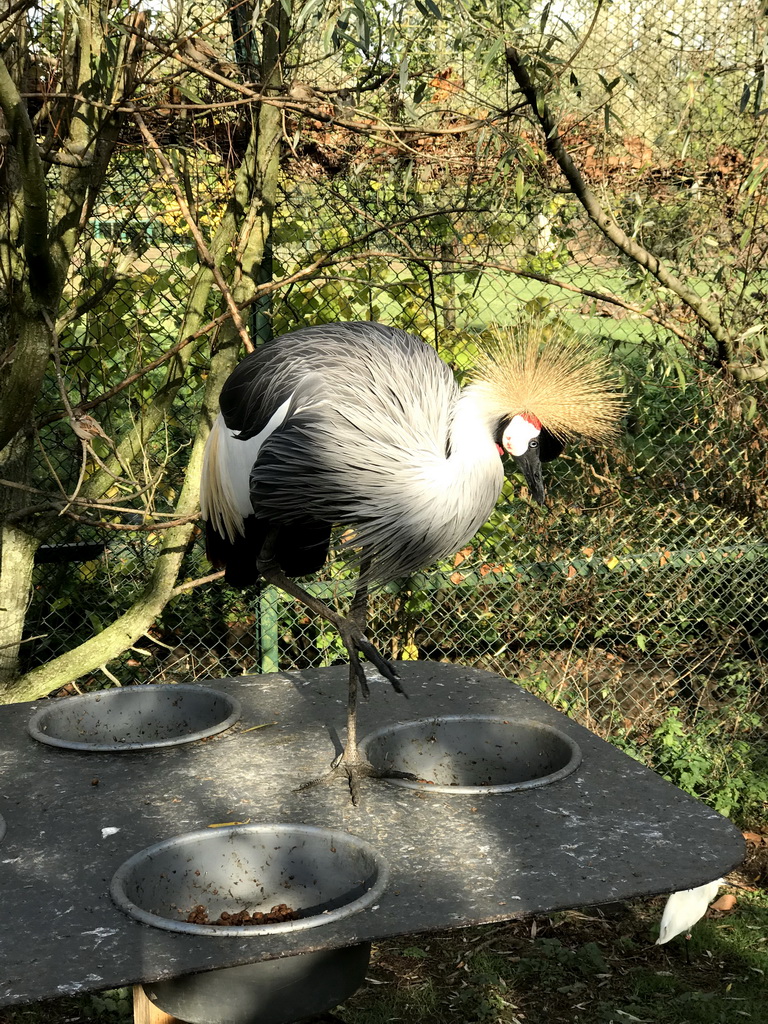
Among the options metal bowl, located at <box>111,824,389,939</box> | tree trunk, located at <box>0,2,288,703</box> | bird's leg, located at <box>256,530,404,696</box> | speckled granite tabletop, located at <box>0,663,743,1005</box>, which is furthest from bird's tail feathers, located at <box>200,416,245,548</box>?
metal bowl, located at <box>111,824,389,939</box>

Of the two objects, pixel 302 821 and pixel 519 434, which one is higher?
pixel 519 434

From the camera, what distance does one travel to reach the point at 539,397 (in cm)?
217

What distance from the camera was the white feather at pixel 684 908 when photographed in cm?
157

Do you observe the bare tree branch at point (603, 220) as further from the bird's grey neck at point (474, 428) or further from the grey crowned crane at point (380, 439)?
the bird's grey neck at point (474, 428)

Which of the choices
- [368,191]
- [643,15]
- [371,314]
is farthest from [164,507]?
[643,15]

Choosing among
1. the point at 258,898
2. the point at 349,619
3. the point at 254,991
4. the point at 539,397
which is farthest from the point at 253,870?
the point at 539,397

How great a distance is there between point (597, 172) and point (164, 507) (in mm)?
1615

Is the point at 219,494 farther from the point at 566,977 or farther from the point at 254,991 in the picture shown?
the point at 566,977

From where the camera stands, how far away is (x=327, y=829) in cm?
167

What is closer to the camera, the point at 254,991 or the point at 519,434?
the point at 254,991

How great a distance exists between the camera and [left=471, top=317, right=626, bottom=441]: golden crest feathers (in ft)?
6.97

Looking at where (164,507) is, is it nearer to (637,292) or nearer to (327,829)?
(637,292)

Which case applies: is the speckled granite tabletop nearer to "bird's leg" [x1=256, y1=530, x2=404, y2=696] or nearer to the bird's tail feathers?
"bird's leg" [x1=256, y1=530, x2=404, y2=696]

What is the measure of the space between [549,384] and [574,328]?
1.30 metres
